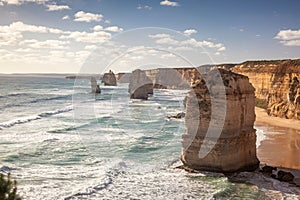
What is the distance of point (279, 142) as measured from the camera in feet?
86.5

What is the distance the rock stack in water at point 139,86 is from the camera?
224 feet

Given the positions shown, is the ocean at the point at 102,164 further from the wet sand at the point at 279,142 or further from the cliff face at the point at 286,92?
the cliff face at the point at 286,92

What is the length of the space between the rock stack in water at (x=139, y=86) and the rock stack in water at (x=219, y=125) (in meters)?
50.4

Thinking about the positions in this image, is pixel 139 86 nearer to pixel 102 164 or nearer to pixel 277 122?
pixel 277 122

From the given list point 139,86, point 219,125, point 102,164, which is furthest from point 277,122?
point 139,86

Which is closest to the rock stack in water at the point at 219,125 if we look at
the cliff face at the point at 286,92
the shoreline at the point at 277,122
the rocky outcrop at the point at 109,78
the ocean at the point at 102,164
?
the ocean at the point at 102,164

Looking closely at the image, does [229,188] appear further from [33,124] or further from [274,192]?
[33,124]

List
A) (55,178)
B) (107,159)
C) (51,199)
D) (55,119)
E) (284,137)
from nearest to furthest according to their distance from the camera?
1. (51,199)
2. (55,178)
3. (107,159)
4. (284,137)
5. (55,119)

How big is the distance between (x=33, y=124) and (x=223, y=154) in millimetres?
22465

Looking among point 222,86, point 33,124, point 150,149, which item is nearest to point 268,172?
point 222,86

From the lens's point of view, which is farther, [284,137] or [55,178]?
[284,137]

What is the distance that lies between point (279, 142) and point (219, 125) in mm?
11734

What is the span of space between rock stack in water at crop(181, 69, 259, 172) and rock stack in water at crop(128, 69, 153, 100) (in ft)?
165

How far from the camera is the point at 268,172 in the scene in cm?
1744
